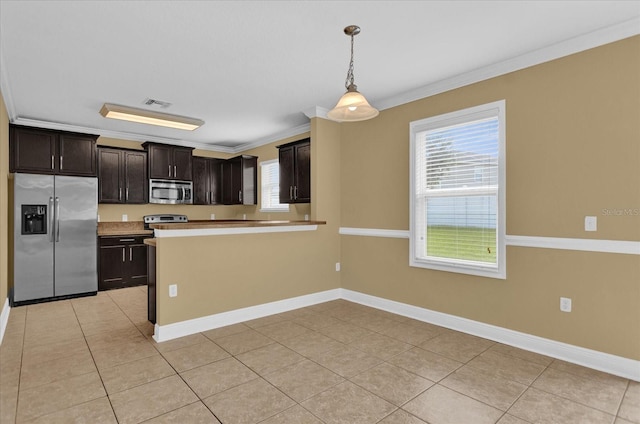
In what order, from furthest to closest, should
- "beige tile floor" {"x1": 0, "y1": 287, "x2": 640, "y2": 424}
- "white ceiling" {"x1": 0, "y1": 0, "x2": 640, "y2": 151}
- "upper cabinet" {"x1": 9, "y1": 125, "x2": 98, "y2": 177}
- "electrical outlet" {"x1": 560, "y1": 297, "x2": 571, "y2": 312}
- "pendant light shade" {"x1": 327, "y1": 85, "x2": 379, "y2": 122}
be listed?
"upper cabinet" {"x1": 9, "y1": 125, "x2": 98, "y2": 177} → "electrical outlet" {"x1": 560, "y1": 297, "x2": 571, "y2": 312} → "pendant light shade" {"x1": 327, "y1": 85, "x2": 379, "y2": 122} → "white ceiling" {"x1": 0, "y1": 0, "x2": 640, "y2": 151} → "beige tile floor" {"x1": 0, "y1": 287, "x2": 640, "y2": 424}

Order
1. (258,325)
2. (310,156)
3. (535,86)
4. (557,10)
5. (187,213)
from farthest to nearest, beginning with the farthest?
(187,213) → (310,156) → (258,325) → (535,86) → (557,10)

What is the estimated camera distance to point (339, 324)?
381 centimetres

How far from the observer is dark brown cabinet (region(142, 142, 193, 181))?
19.9 ft

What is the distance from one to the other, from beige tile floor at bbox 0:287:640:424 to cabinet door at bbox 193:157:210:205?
3372 millimetres

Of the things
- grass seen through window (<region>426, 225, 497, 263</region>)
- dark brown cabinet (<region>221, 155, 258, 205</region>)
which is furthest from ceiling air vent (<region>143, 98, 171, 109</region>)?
grass seen through window (<region>426, 225, 497, 263</region>)

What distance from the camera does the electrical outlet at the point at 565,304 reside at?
2904 millimetres

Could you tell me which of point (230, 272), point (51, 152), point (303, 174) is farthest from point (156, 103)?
point (230, 272)

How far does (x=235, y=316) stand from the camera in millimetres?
3904

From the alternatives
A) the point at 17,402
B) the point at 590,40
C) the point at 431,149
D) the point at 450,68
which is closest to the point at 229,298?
the point at 17,402

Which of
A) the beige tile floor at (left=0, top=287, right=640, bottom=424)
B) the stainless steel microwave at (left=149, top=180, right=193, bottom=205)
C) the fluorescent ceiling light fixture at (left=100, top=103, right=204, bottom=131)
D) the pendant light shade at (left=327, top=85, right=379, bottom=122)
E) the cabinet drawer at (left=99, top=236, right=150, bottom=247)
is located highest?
the fluorescent ceiling light fixture at (left=100, top=103, right=204, bottom=131)

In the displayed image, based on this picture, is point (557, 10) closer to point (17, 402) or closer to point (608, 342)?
point (608, 342)

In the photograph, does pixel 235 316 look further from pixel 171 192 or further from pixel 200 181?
pixel 200 181

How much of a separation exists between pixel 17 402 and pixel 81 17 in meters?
2.68

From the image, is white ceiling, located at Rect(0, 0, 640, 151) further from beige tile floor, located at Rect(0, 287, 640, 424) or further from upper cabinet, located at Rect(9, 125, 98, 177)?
beige tile floor, located at Rect(0, 287, 640, 424)
